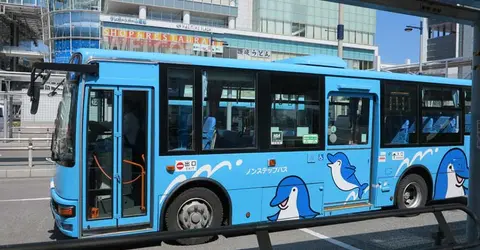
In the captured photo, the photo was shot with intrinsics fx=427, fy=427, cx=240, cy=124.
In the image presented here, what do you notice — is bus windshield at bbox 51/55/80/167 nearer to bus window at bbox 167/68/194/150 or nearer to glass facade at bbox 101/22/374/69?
bus window at bbox 167/68/194/150

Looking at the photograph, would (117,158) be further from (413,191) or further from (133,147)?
(413,191)

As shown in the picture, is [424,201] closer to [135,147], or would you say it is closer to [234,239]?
[234,239]

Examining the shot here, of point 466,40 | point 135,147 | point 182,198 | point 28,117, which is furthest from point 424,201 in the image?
point 466,40

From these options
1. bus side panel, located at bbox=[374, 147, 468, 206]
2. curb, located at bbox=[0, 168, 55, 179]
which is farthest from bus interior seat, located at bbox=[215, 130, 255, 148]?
curb, located at bbox=[0, 168, 55, 179]

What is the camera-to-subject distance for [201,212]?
6.31m

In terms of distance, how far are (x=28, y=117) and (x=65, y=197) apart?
2326cm

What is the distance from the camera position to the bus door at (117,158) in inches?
226

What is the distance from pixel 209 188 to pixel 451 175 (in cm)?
554

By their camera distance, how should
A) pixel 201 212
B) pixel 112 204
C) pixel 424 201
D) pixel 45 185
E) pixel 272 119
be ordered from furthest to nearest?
pixel 45 185, pixel 424 201, pixel 272 119, pixel 201 212, pixel 112 204

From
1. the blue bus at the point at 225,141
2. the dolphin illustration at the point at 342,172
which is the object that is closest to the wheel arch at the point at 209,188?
the blue bus at the point at 225,141

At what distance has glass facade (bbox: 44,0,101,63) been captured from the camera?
200 ft

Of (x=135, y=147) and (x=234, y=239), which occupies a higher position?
(x=135, y=147)

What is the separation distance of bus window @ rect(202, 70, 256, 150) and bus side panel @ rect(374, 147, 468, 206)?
9.29 ft

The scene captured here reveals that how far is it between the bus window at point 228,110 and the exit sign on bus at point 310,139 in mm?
982
